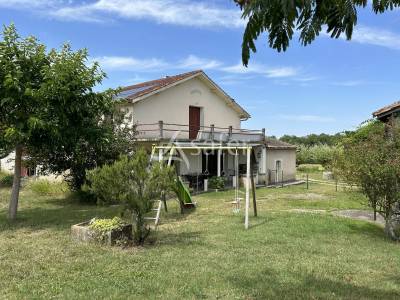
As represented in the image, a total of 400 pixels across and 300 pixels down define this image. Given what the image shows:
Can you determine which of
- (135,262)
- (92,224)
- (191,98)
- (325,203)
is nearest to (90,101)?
(92,224)

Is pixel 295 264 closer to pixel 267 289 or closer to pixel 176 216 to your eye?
pixel 267 289

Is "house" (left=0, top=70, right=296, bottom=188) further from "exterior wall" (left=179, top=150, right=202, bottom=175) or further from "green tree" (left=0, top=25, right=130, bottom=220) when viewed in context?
"green tree" (left=0, top=25, right=130, bottom=220)

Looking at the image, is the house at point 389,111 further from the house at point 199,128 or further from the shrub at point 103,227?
the shrub at point 103,227

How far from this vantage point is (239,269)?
6836 millimetres

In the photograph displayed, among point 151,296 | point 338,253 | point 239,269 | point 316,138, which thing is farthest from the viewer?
point 316,138

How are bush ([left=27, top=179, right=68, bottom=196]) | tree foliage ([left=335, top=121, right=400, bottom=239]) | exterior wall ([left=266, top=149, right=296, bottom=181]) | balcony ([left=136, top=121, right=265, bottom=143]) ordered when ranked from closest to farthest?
tree foliage ([left=335, top=121, right=400, bottom=239]) < bush ([left=27, top=179, right=68, bottom=196]) < balcony ([left=136, top=121, right=265, bottom=143]) < exterior wall ([left=266, top=149, right=296, bottom=181])

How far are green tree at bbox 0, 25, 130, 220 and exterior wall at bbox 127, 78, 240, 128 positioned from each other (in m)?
10.0

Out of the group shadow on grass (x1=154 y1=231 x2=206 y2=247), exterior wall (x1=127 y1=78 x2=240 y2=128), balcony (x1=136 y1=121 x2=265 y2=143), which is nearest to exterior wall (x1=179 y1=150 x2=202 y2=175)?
balcony (x1=136 y1=121 x2=265 y2=143)

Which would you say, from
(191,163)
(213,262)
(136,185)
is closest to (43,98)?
(136,185)

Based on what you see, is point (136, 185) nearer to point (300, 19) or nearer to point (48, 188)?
point (300, 19)

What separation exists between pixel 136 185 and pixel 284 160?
72.6 ft

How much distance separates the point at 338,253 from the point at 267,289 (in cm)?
304

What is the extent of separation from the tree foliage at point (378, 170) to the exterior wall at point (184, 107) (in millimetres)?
13998

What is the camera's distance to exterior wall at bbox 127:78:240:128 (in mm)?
22828
